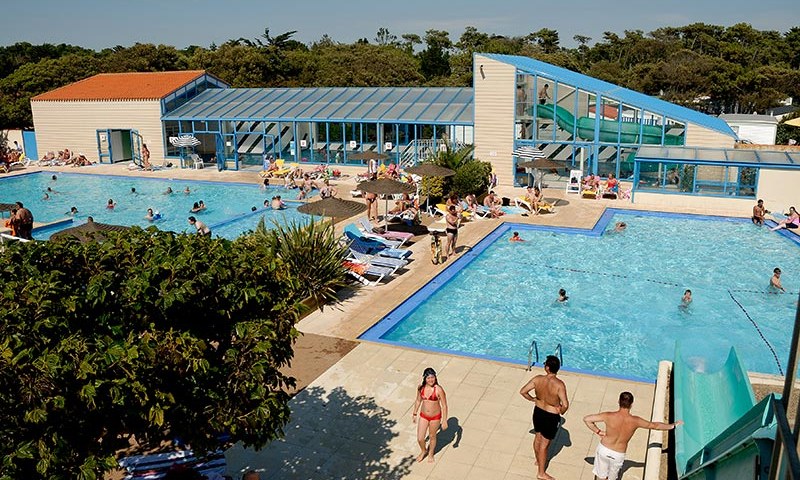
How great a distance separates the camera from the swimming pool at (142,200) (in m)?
21.7

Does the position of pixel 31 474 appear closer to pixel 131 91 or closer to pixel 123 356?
pixel 123 356

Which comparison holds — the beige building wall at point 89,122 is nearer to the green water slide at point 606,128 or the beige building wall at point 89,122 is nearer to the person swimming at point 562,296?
the green water slide at point 606,128

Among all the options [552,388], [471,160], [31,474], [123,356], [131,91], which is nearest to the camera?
[31,474]

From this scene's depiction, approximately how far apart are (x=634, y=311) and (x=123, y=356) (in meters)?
11.3

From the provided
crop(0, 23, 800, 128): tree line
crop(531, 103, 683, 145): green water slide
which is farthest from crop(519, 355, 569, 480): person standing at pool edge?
crop(0, 23, 800, 128): tree line

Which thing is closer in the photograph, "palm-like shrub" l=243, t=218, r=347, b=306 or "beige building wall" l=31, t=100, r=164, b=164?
"palm-like shrub" l=243, t=218, r=347, b=306

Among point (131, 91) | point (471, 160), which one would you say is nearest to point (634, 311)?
point (471, 160)

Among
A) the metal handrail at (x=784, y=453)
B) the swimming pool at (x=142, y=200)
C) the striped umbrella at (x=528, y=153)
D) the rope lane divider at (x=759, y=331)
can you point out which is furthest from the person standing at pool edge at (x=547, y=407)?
the striped umbrella at (x=528, y=153)

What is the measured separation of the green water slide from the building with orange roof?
1824cm

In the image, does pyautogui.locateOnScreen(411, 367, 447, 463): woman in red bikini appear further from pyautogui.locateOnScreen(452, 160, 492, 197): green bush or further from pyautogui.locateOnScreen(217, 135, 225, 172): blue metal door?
pyautogui.locateOnScreen(217, 135, 225, 172): blue metal door

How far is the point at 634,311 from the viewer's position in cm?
1359

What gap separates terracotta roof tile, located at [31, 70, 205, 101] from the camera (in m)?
32.9

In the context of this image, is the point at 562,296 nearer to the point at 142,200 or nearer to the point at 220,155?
the point at 142,200

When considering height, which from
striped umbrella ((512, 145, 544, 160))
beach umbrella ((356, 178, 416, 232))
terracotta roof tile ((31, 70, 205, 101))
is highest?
terracotta roof tile ((31, 70, 205, 101))
